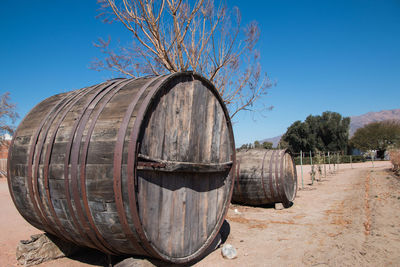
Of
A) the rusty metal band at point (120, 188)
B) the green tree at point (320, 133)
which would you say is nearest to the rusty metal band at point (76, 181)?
the rusty metal band at point (120, 188)

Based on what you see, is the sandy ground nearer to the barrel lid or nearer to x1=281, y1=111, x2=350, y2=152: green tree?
the barrel lid

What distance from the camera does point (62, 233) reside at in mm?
2922

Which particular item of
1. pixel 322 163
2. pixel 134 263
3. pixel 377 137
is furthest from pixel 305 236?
pixel 377 137

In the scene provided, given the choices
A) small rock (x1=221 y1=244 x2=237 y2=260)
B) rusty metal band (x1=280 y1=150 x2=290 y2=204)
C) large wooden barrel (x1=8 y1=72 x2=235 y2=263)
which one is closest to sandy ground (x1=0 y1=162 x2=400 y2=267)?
small rock (x1=221 y1=244 x2=237 y2=260)

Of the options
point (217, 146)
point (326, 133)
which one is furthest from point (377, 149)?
Result: point (217, 146)

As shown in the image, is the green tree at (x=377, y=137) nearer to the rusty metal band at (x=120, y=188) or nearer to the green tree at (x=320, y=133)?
the green tree at (x=320, y=133)

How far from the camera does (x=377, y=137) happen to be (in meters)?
45.9

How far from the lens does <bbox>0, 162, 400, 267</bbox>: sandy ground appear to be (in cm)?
361

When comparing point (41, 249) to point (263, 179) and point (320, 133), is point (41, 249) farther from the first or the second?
point (320, 133)

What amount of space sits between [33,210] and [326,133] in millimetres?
47304

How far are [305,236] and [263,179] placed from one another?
2.23m

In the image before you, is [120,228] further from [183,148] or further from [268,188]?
[268,188]

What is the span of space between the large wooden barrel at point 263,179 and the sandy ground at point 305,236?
0.33m

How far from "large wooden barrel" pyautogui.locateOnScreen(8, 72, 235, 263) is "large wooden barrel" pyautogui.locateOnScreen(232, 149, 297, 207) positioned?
329cm
